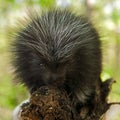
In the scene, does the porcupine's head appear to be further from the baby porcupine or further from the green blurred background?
the green blurred background

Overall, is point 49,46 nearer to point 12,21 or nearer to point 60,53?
point 60,53

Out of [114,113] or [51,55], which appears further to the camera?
[114,113]

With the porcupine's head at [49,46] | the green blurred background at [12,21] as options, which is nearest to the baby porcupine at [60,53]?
the porcupine's head at [49,46]

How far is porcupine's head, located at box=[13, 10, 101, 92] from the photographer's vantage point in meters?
2.49

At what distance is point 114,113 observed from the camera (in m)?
2.69

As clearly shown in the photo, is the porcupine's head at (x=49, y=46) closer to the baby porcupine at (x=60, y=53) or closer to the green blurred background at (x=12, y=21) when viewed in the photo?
the baby porcupine at (x=60, y=53)

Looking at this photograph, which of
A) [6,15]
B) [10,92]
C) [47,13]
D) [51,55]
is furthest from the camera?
[6,15]

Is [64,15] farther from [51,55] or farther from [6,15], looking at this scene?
[6,15]

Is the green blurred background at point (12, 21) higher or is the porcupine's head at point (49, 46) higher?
the green blurred background at point (12, 21)

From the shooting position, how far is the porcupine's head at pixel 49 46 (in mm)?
2489

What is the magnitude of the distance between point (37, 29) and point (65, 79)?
1.30 ft

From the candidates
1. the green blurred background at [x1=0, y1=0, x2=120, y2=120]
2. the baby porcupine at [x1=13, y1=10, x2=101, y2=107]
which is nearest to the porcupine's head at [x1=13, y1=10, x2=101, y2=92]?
the baby porcupine at [x1=13, y1=10, x2=101, y2=107]

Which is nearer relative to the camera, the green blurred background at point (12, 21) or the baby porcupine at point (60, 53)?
the baby porcupine at point (60, 53)

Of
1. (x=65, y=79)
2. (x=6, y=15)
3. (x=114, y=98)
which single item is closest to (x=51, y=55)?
(x=65, y=79)
